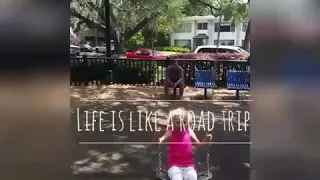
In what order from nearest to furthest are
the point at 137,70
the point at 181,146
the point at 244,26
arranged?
1. the point at 244,26
2. the point at 181,146
3. the point at 137,70

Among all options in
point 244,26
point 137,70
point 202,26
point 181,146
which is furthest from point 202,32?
point 181,146

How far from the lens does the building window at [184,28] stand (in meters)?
2.84

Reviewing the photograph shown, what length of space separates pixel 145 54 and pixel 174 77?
29 cm

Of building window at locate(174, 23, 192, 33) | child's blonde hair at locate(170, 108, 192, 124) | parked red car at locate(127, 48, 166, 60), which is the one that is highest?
building window at locate(174, 23, 192, 33)

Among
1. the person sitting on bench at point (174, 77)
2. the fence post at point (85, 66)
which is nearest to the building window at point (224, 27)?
the person sitting on bench at point (174, 77)

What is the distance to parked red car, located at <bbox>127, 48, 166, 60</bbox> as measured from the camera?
287 cm

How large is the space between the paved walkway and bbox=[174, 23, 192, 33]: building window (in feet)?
1.45

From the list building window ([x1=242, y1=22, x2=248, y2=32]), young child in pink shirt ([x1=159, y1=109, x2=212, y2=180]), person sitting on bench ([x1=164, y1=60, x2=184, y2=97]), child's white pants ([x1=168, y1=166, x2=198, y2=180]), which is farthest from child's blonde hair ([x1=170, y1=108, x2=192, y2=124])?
building window ([x1=242, y1=22, x2=248, y2=32])

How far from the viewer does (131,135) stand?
2787 millimetres

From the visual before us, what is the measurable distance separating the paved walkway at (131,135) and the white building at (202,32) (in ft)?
1.19

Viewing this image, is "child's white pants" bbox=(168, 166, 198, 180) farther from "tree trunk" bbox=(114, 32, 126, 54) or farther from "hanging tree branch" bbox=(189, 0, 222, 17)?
"hanging tree branch" bbox=(189, 0, 222, 17)

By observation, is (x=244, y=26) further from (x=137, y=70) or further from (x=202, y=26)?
(x=137, y=70)
